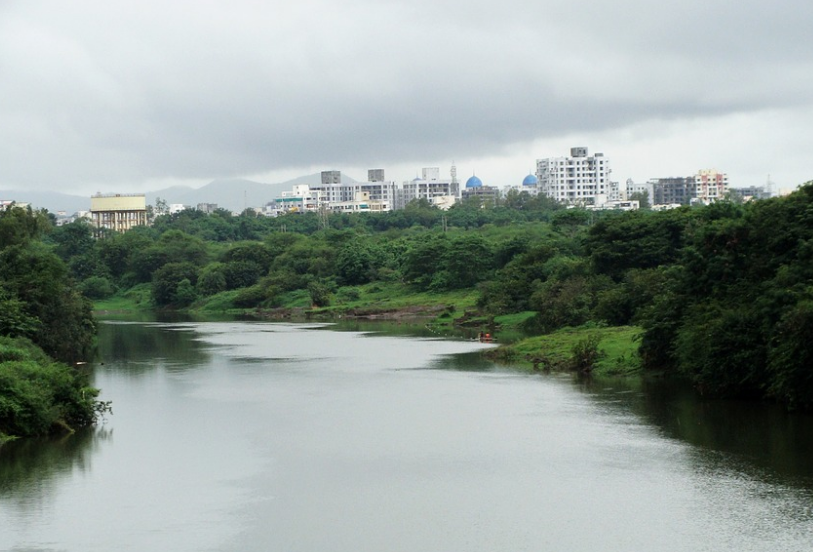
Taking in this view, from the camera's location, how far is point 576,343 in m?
48.5

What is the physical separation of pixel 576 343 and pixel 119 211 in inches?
5637

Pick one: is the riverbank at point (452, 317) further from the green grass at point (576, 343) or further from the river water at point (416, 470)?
the river water at point (416, 470)

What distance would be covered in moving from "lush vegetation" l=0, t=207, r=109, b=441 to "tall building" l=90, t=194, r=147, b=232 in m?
117

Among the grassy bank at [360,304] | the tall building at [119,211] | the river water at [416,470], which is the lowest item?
the river water at [416,470]

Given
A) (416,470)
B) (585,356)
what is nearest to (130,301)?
(585,356)

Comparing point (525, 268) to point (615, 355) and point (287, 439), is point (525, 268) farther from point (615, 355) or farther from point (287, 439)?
point (287, 439)

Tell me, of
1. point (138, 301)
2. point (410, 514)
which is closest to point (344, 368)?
point (410, 514)

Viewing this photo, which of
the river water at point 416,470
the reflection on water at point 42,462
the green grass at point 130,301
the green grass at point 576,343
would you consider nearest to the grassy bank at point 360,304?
the green grass at point 130,301

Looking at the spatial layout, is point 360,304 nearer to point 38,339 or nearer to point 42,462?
point 38,339

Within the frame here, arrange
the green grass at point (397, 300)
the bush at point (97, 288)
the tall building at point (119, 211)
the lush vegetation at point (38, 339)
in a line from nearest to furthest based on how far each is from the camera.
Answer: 1. the lush vegetation at point (38, 339)
2. the green grass at point (397, 300)
3. the bush at point (97, 288)
4. the tall building at point (119, 211)

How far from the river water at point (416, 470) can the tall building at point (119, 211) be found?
461ft

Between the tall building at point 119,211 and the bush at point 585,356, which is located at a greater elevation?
the tall building at point 119,211

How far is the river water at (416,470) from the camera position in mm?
22000

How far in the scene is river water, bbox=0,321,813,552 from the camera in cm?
2200
